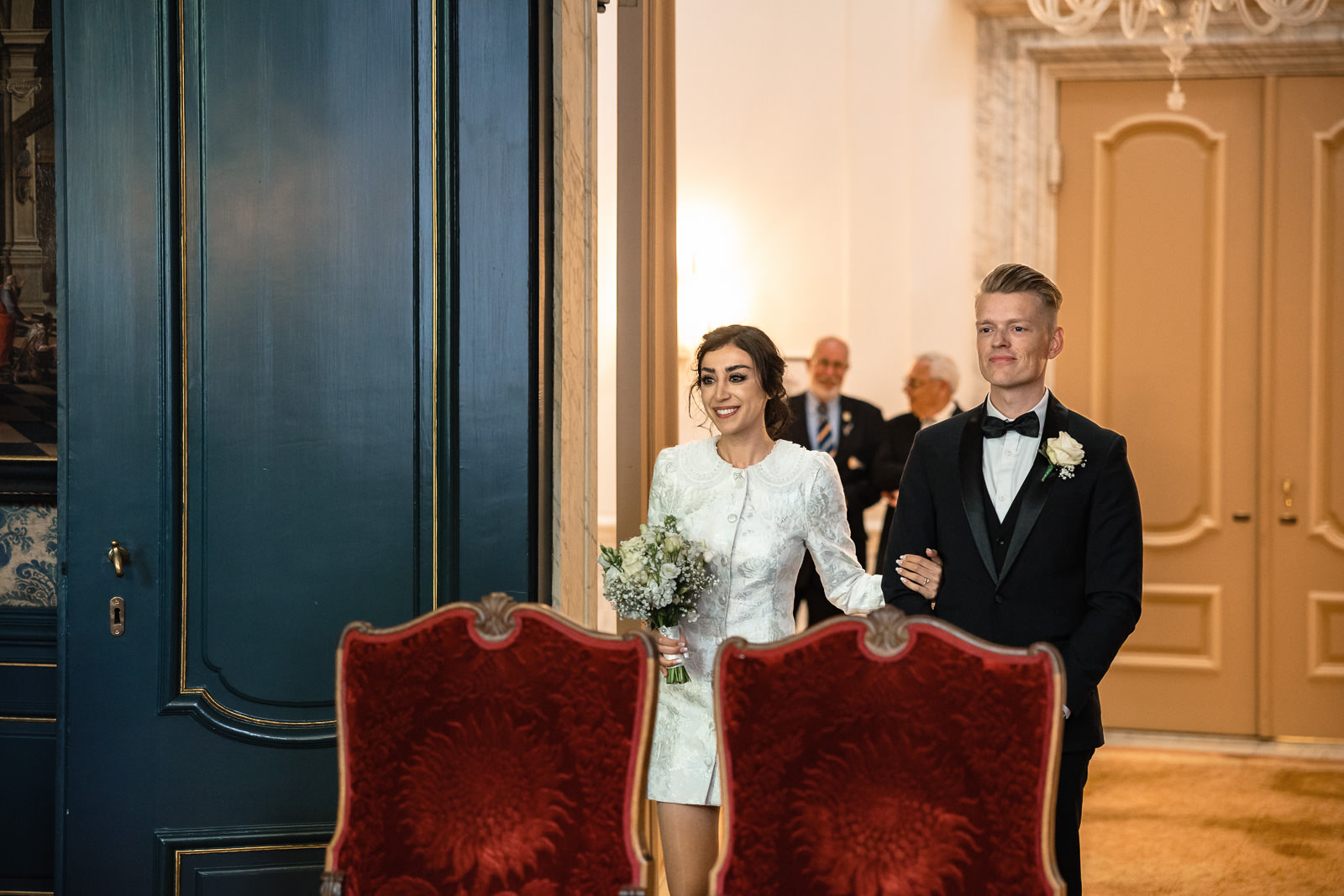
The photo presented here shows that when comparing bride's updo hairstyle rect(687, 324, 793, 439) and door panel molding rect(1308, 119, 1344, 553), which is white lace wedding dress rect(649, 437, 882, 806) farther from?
door panel molding rect(1308, 119, 1344, 553)

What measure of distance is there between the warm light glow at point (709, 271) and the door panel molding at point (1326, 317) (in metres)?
2.55

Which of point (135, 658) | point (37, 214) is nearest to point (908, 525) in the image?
point (135, 658)

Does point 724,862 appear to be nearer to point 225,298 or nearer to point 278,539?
point 278,539

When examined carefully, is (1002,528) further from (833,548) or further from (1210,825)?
(1210,825)

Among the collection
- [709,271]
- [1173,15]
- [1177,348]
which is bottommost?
[1177,348]

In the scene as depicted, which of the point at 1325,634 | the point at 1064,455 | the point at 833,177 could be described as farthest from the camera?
the point at 833,177

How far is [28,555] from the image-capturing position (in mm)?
2865

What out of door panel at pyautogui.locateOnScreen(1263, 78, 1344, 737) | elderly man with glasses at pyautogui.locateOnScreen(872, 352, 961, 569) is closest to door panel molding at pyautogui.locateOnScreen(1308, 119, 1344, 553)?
door panel at pyautogui.locateOnScreen(1263, 78, 1344, 737)

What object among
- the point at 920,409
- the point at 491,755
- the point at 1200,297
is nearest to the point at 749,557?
the point at 491,755

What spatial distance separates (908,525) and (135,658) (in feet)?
5.84

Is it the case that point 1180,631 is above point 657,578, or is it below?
below

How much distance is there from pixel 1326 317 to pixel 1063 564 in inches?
147

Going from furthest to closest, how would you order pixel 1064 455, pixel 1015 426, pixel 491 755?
pixel 1015 426
pixel 1064 455
pixel 491 755

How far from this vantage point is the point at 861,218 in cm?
525
